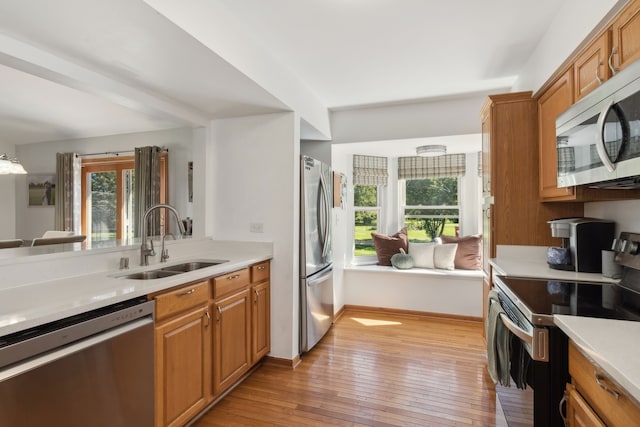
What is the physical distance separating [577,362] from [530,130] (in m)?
1.85

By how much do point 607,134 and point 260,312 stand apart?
95.1 inches

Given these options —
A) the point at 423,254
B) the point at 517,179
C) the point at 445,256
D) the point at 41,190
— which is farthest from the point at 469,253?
the point at 41,190

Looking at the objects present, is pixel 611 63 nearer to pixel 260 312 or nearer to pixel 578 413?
pixel 578 413

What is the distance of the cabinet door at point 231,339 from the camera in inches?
84.4

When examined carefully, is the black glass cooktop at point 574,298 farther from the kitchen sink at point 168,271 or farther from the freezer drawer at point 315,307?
the kitchen sink at point 168,271

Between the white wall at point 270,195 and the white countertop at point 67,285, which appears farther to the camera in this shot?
the white wall at point 270,195

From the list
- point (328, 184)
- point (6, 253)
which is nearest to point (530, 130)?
point (328, 184)

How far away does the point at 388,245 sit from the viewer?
441 cm

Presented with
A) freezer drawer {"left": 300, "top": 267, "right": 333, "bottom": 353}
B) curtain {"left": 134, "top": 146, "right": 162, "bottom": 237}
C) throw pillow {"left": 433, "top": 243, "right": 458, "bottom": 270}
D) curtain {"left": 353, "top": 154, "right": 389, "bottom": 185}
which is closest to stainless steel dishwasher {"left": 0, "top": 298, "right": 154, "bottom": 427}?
freezer drawer {"left": 300, "top": 267, "right": 333, "bottom": 353}

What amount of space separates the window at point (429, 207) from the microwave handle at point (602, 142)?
333cm

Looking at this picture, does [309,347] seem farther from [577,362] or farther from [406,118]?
[406,118]

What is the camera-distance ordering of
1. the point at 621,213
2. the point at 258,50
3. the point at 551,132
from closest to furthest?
the point at 621,213
the point at 551,132
the point at 258,50

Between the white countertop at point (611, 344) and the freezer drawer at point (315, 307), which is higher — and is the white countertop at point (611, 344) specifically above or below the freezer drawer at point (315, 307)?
above

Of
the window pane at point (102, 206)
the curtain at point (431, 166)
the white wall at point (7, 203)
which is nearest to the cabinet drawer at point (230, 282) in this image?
the curtain at point (431, 166)
